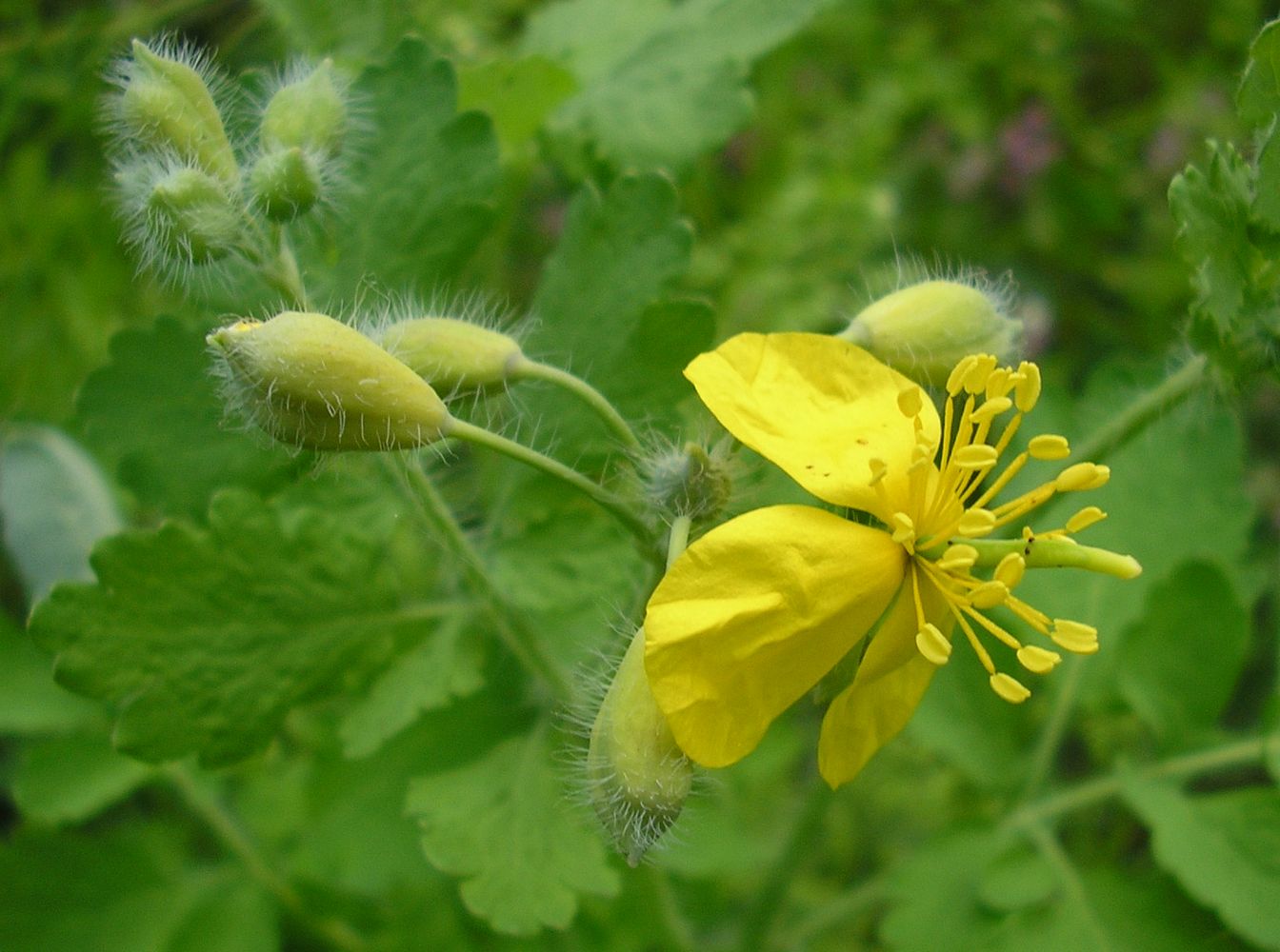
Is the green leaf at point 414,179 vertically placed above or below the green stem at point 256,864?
above

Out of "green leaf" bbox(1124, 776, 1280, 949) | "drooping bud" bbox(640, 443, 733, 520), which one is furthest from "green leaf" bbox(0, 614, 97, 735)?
"green leaf" bbox(1124, 776, 1280, 949)

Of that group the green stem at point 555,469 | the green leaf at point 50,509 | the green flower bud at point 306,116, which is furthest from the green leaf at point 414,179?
the green leaf at point 50,509

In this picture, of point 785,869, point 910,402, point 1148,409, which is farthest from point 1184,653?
point 910,402

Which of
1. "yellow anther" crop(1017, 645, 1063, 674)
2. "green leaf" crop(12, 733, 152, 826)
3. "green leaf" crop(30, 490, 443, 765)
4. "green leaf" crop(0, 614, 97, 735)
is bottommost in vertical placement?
"green leaf" crop(12, 733, 152, 826)

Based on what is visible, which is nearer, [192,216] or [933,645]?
[933,645]

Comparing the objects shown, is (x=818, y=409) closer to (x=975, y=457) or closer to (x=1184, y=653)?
(x=975, y=457)

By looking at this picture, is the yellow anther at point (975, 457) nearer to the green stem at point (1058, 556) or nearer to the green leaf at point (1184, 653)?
the green stem at point (1058, 556)

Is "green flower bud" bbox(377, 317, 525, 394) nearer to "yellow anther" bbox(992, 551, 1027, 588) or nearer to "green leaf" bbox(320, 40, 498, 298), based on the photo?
"green leaf" bbox(320, 40, 498, 298)
